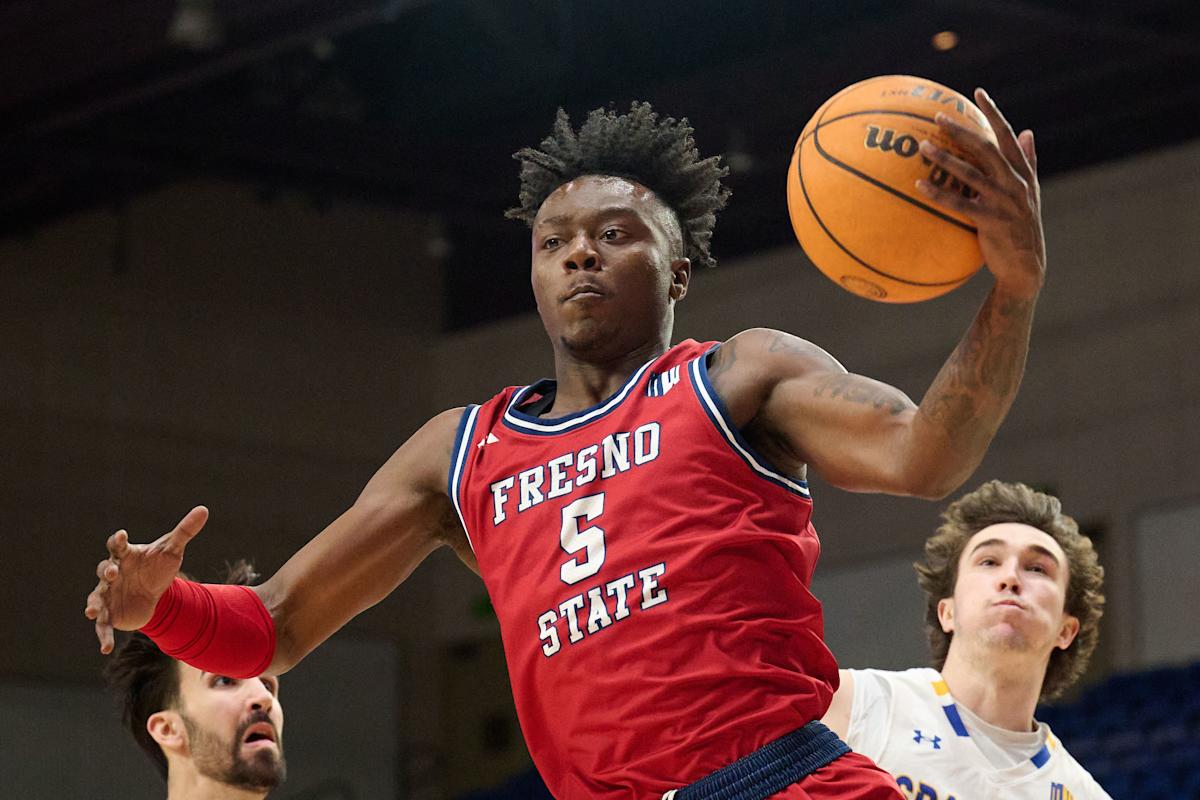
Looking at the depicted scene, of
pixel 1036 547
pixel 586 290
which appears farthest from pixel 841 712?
pixel 586 290

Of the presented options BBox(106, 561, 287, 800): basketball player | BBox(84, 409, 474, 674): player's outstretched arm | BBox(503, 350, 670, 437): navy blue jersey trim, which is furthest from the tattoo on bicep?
BBox(106, 561, 287, 800): basketball player

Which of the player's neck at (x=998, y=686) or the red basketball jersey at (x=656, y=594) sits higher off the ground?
the player's neck at (x=998, y=686)

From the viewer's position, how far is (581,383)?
11.8 ft

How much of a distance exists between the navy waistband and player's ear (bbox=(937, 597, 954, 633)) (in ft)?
8.66

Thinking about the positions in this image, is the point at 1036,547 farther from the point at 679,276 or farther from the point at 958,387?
the point at 958,387

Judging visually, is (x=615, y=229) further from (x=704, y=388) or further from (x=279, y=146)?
(x=279, y=146)

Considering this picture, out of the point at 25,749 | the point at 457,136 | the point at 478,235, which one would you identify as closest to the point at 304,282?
the point at 478,235

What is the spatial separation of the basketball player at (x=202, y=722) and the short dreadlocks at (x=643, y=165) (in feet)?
6.84

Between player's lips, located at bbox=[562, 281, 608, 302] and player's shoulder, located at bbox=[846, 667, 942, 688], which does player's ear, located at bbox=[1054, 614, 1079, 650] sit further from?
player's lips, located at bbox=[562, 281, 608, 302]

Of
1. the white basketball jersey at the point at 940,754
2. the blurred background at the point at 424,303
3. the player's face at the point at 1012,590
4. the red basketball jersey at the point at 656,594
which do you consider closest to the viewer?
the red basketball jersey at the point at 656,594

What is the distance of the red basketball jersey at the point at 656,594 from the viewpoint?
317cm

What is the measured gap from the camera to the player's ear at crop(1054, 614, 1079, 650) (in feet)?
18.7

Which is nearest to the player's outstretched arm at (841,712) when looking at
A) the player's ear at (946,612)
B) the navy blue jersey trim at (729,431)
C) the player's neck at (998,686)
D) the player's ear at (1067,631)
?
the player's neck at (998,686)

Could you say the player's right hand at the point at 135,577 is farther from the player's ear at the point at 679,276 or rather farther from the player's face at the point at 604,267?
the player's ear at the point at 679,276
